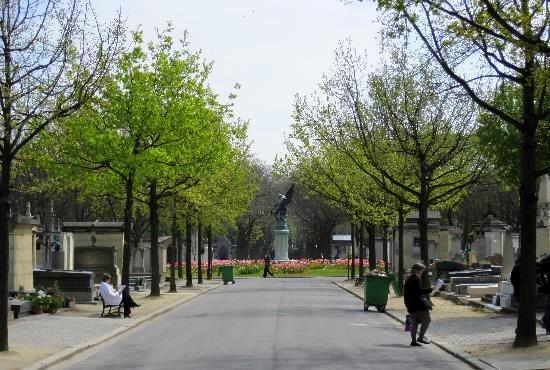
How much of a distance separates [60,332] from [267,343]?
5255mm

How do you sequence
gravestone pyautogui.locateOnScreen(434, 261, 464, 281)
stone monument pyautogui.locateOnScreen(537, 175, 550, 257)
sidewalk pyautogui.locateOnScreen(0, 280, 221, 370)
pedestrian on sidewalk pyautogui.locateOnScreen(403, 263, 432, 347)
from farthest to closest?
gravestone pyautogui.locateOnScreen(434, 261, 464, 281)
stone monument pyautogui.locateOnScreen(537, 175, 550, 257)
pedestrian on sidewalk pyautogui.locateOnScreen(403, 263, 432, 347)
sidewalk pyautogui.locateOnScreen(0, 280, 221, 370)

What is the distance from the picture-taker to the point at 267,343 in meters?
19.0

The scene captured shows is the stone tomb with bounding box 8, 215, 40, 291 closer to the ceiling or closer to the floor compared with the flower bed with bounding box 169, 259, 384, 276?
closer to the ceiling

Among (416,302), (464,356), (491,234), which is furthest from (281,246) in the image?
(464,356)

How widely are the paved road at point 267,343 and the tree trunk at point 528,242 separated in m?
1.31

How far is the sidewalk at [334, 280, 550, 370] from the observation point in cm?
1541

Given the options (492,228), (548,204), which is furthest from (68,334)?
(492,228)

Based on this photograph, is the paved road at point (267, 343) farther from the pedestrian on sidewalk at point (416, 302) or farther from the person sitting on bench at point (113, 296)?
the person sitting on bench at point (113, 296)

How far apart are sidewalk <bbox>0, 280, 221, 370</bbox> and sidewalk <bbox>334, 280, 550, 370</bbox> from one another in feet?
22.0

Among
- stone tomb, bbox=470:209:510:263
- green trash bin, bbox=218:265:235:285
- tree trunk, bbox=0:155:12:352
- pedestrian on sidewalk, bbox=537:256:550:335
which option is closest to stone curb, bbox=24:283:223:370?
tree trunk, bbox=0:155:12:352

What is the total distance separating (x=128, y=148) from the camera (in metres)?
29.3

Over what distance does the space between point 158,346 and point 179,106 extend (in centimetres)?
1246

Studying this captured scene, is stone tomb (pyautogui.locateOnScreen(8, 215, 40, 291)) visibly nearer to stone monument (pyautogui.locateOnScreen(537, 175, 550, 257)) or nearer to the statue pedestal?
stone monument (pyautogui.locateOnScreen(537, 175, 550, 257))

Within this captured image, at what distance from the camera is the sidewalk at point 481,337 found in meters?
15.4
